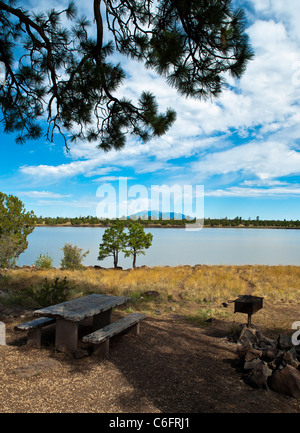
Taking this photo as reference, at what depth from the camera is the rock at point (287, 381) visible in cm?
301

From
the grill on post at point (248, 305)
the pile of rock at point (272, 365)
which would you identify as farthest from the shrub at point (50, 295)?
the pile of rock at point (272, 365)

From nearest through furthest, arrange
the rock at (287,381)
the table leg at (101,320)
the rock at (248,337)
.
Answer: the rock at (287,381)
the rock at (248,337)
the table leg at (101,320)

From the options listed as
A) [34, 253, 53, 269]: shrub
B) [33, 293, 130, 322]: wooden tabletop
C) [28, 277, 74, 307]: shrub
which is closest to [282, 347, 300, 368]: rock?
[33, 293, 130, 322]: wooden tabletop

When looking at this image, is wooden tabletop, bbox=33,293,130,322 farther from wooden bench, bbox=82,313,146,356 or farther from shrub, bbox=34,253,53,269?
shrub, bbox=34,253,53,269

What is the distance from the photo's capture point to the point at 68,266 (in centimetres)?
1719

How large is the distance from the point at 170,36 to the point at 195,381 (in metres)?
4.32

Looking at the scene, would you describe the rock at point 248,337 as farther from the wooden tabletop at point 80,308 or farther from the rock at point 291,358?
the wooden tabletop at point 80,308

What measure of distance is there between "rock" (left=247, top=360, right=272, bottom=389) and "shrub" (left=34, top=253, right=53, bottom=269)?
15.7 meters

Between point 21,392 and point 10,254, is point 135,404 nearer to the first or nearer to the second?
point 21,392

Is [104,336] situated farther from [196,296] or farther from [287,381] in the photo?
[196,296]

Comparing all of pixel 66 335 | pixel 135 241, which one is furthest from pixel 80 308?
pixel 135 241

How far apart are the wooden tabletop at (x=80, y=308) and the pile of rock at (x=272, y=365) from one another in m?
1.97

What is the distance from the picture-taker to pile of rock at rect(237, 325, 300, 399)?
3.06m
